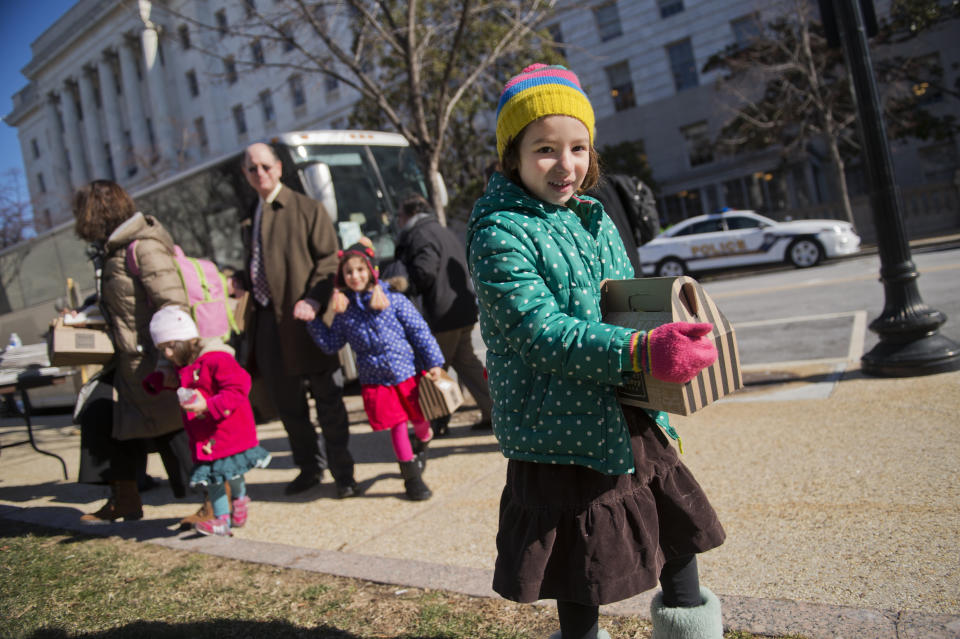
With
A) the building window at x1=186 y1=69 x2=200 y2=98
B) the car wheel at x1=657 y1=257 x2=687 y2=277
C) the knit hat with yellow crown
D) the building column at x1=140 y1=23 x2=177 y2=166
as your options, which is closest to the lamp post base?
the knit hat with yellow crown

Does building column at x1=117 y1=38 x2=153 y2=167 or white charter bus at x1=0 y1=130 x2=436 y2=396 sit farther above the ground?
building column at x1=117 y1=38 x2=153 y2=167

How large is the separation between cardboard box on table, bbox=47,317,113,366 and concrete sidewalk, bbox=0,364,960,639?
1067 mm

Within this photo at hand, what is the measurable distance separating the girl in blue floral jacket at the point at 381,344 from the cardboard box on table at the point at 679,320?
8.86 ft

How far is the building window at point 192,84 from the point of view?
37.0 metres

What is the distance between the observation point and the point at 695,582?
1977 millimetres

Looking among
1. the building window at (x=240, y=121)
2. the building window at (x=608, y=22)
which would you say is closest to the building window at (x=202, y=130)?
the building window at (x=240, y=121)

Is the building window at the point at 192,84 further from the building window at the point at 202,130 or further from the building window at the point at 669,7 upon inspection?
the building window at the point at 669,7

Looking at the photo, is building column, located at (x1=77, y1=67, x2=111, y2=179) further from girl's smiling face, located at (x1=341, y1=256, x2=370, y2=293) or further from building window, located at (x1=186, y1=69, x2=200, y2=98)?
girl's smiling face, located at (x1=341, y1=256, x2=370, y2=293)

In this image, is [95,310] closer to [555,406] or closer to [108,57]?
[555,406]

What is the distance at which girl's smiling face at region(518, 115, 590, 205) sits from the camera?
1.86 metres

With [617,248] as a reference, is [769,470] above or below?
below

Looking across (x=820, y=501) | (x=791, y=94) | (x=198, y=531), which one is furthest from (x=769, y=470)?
(x=791, y=94)

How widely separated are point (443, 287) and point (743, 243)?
1297 cm

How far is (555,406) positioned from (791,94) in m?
24.1
